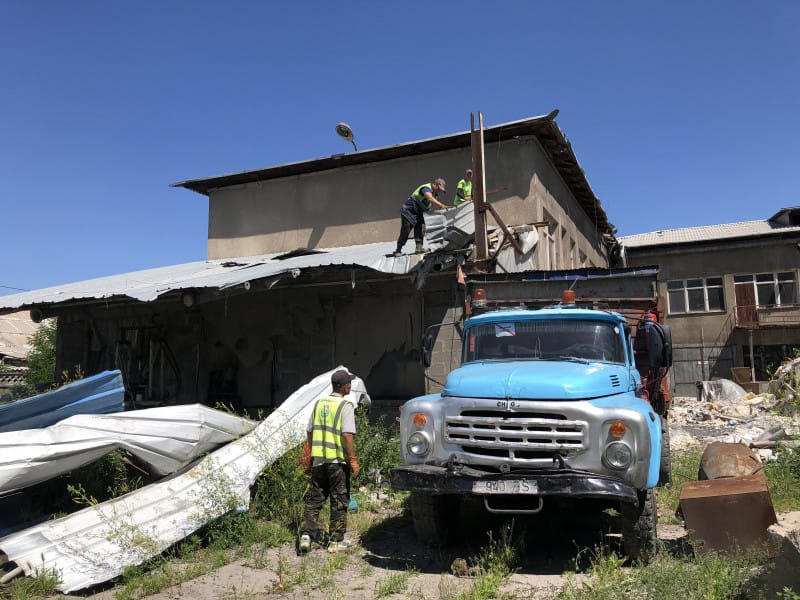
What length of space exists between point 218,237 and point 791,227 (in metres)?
25.7

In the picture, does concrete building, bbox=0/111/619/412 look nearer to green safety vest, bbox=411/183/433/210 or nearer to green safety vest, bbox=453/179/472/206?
green safety vest, bbox=453/179/472/206

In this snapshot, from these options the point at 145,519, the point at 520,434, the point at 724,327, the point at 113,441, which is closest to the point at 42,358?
the point at 113,441

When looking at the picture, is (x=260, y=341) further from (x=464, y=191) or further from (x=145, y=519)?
(x=145, y=519)

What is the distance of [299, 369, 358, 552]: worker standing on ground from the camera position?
233 inches

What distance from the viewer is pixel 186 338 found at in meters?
13.8

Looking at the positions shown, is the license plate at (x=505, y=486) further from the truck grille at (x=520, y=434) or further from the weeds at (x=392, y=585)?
the weeds at (x=392, y=585)

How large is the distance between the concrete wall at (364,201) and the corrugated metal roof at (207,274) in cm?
79

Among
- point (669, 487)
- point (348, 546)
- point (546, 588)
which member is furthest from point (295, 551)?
point (669, 487)

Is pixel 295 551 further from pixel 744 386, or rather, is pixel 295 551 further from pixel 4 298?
pixel 744 386

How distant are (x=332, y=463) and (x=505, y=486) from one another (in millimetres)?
1790

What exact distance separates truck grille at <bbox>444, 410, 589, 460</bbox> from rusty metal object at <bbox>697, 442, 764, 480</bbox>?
272 cm

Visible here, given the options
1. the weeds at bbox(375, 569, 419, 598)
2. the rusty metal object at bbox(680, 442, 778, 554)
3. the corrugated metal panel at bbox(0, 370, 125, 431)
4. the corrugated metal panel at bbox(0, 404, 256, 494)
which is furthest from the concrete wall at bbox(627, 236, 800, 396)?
the corrugated metal panel at bbox(0, 370, 125, 431)

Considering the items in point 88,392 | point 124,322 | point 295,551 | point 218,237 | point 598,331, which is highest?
point 218,237

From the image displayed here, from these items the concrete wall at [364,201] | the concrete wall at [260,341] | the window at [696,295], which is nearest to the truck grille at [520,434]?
the concrete wall at [260,341]
